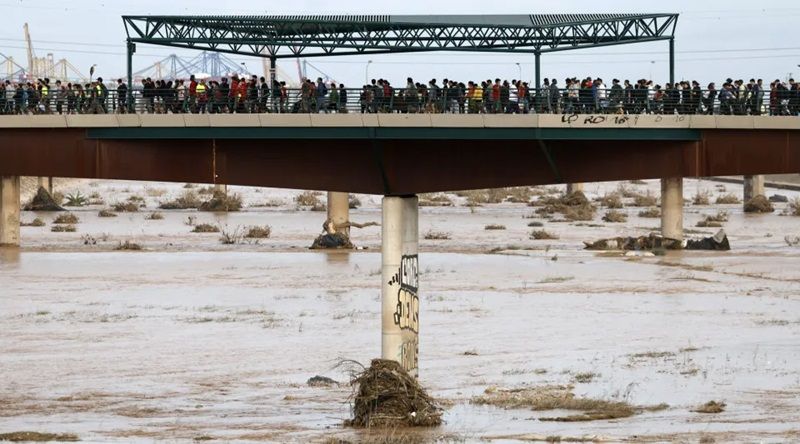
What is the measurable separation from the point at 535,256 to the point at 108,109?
26.9m

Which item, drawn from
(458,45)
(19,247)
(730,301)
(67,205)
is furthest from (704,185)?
(730,301)

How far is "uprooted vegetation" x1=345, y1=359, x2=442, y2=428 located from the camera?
90.9 ft

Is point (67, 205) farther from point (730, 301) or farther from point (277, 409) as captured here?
point (277, 409)

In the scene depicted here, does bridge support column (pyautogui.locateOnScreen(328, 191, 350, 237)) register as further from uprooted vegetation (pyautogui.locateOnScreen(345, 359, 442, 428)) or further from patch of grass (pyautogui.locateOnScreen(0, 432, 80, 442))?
patch of grass (pyautogui.locateOnScreen(0, 432, 80, 442))

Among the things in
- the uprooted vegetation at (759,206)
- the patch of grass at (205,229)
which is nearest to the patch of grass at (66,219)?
the patch of grass at (205,229)

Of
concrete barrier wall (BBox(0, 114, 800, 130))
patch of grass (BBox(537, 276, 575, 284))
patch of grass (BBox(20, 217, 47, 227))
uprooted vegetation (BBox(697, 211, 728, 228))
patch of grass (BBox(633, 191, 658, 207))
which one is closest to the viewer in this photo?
concrete barrier wall (BBox(0, 114, 800, 130))

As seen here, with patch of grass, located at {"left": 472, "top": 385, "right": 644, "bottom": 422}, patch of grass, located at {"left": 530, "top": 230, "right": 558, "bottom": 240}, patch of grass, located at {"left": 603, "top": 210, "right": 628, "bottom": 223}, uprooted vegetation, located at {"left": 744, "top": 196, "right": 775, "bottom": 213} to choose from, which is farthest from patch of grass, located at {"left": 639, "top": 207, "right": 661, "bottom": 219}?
patch of grass, located at {"left": 472, "top": 385, "right": 644, "bottom": 422}

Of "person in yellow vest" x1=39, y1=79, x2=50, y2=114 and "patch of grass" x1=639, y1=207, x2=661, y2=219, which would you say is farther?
"patch of grass" x1=639, y1=207, x2=661, y2=219

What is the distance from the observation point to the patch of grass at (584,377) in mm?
32062

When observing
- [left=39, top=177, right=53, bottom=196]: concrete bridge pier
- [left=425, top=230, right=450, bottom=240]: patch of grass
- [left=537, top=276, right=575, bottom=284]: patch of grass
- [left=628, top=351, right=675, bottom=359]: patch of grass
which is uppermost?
[left=39, top=177, right=53, bottom=196]: concrete bridge pier

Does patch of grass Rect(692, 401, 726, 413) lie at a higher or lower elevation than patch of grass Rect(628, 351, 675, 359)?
lower

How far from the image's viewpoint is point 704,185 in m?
138

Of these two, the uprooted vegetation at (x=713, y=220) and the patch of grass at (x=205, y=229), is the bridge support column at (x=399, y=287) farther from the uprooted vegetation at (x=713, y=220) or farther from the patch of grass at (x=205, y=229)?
the uprooted vegetation at (x=713, y=220)

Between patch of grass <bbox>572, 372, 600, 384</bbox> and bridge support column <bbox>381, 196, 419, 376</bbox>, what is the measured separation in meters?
3.35
